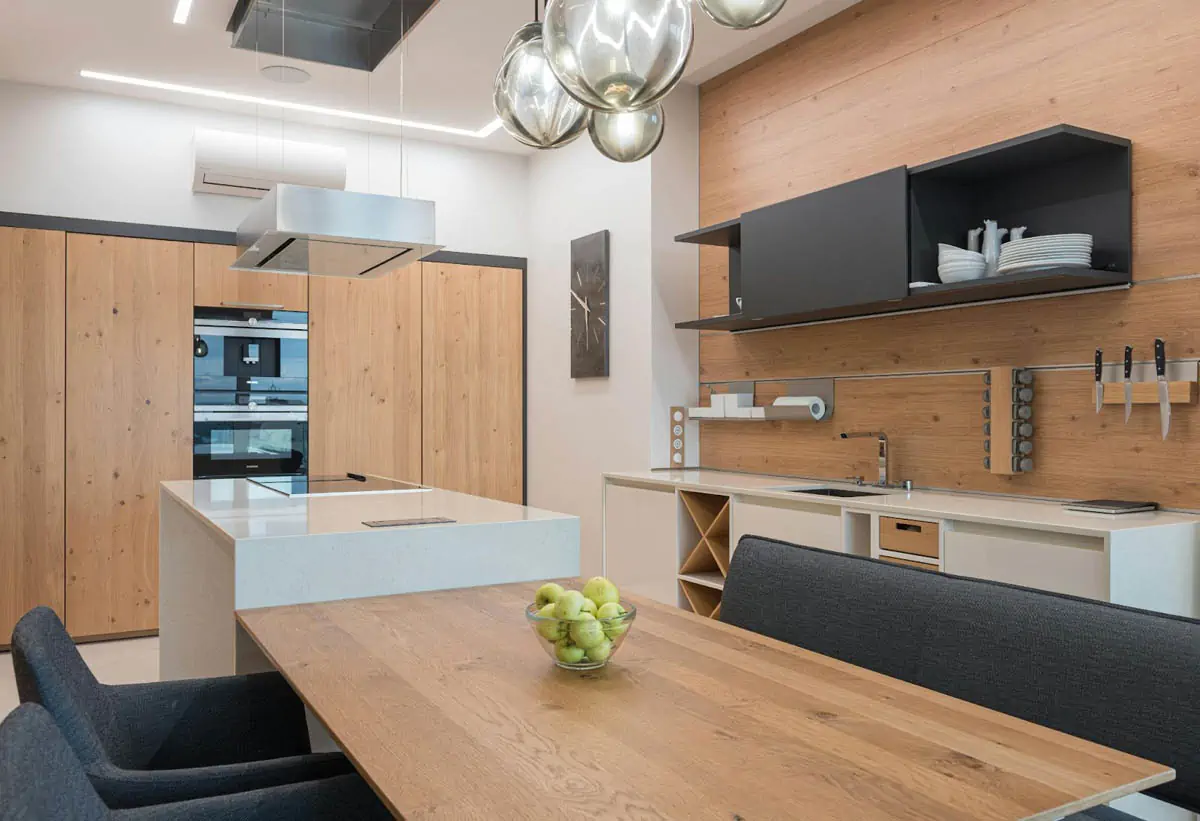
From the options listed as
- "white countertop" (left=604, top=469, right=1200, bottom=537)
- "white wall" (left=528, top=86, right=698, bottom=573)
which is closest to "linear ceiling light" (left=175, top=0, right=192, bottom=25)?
"white wall" (left=528, top=86, right=698, bottom=573)

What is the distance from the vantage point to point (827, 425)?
4176 mm

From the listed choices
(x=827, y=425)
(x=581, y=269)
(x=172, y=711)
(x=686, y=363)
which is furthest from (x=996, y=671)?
(x=581, y=269)

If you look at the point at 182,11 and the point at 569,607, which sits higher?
the point at 182,11

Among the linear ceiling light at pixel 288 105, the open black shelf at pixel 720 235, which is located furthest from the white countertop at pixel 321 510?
the linear ceiling light at pixel 288 105

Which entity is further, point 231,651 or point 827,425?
point 827,425

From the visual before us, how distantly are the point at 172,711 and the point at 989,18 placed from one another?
3.43 m

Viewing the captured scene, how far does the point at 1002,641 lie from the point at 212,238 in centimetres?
469

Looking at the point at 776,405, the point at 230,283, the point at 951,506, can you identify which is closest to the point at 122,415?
the point at 230,283

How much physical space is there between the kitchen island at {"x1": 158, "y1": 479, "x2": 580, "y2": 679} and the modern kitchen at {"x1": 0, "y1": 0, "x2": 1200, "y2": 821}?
1 cm

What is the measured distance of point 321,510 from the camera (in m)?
2.89

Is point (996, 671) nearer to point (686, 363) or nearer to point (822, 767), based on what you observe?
point (822, 767)

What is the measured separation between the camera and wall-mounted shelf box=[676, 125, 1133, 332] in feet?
9.77

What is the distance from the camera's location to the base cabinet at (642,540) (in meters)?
4.23

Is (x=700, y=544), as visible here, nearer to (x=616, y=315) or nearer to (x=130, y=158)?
(x=616, y=315)
